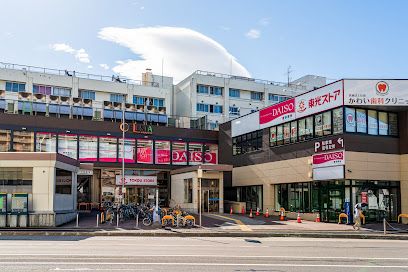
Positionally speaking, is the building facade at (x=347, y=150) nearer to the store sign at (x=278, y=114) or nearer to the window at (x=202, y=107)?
the store sign at (x=278, y=114)

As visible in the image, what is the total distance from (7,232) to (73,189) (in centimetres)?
1090

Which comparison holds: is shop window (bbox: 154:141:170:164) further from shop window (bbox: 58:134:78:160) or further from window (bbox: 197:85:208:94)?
window (bbox: 197:85:208:94)

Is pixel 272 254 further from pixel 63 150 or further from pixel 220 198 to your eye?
pixel 63 150

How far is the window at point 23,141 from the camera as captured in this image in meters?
45.2

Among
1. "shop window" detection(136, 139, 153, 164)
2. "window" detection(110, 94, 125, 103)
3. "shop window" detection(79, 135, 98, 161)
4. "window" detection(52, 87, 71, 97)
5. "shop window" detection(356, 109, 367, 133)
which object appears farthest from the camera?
"window" detection(110, 94, 125, 103)

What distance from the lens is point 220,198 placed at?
143 feet

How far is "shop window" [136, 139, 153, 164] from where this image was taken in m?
50.0

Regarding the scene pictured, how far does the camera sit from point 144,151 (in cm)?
5025

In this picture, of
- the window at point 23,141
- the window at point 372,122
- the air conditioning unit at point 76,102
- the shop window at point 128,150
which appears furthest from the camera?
the air conditioning unit at point 76,102

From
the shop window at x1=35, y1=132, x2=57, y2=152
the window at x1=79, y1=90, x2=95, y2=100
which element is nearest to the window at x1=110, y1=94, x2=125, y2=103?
the window at x1=79, y1=90, x2=95, y2=100

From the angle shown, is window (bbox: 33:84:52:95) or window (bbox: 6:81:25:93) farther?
window (bbox: 33:84:52:95)


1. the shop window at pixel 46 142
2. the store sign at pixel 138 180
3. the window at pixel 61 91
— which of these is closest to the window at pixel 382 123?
the store sign at pixel 138 180

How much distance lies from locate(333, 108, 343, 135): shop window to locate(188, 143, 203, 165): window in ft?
68.6

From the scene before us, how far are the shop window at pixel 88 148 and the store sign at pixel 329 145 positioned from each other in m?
22.8
